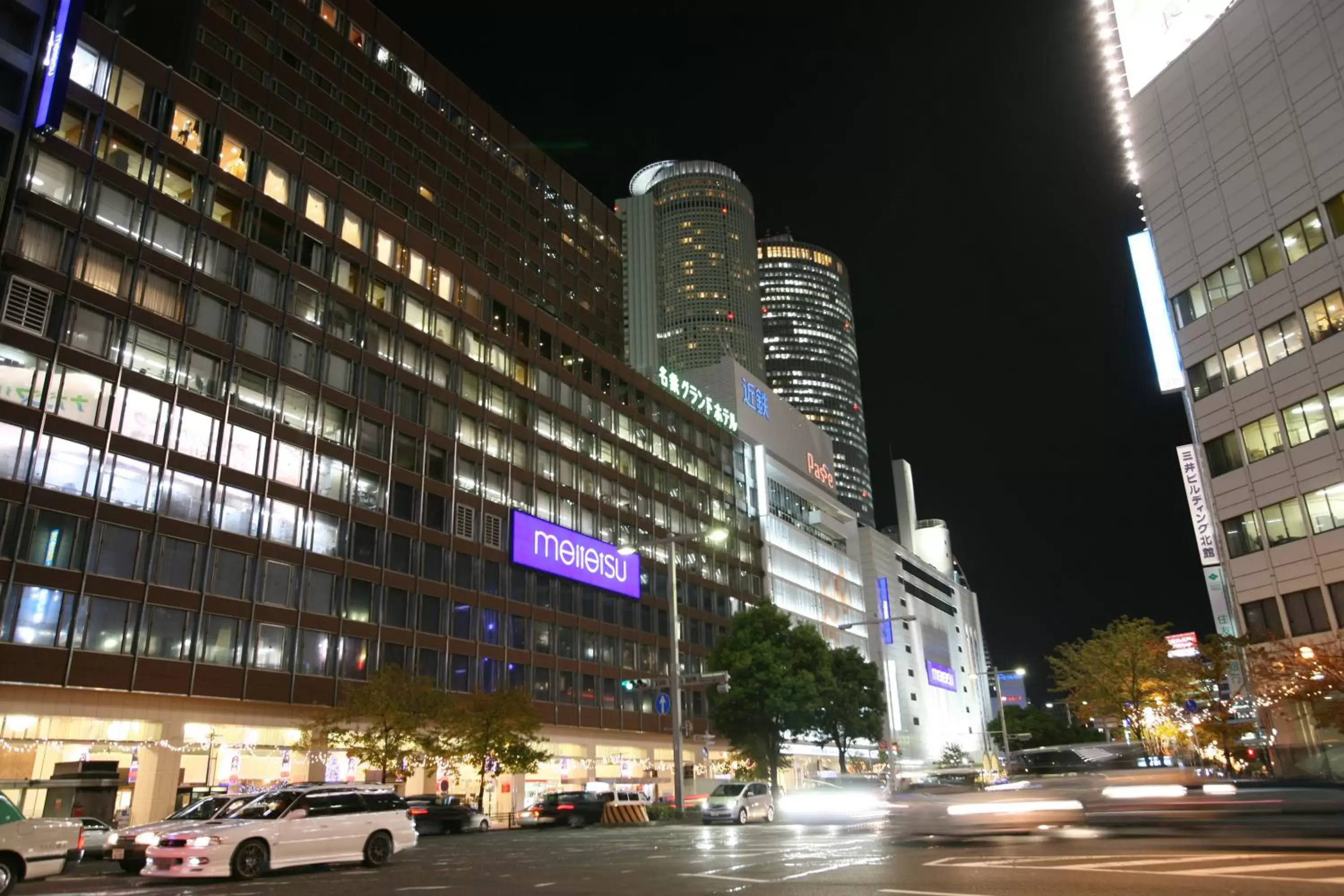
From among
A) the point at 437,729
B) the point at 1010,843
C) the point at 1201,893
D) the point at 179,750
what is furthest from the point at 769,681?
the point at 1201,893

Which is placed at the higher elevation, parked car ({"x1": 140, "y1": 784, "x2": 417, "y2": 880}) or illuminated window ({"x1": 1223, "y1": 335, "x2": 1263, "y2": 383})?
illuminated window ({"x1": 1223, "y1": 335, "x2": 1263, "y2": 383})

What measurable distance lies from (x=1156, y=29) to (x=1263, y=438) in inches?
976

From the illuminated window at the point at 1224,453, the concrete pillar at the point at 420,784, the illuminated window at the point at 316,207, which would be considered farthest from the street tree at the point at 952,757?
the illuminated window at the point at 316,207

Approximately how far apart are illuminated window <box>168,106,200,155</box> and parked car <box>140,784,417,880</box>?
37.6m

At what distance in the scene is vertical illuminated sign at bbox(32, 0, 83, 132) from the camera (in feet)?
112

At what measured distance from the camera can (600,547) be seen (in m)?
68.2

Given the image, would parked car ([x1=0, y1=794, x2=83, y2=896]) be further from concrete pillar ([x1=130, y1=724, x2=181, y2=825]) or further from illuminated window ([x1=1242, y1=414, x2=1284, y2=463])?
illuminated window ([x1=1242, y1=414, x2=1284, y2=463])

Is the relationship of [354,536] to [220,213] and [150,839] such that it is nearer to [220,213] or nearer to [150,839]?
[220,213]

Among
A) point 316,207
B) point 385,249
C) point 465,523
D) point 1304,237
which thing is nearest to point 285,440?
point 465,523

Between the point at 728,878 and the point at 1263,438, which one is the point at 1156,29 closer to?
the point at 1263,438

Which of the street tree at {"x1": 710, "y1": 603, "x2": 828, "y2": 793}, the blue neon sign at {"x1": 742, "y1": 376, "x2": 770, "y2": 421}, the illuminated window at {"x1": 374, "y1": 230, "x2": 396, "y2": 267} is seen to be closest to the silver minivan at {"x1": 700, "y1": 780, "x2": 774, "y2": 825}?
the street tree at {"x1": 710, "y1": 603, "x2": 828, "y2": 793}

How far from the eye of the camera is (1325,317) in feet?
131

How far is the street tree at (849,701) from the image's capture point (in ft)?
204

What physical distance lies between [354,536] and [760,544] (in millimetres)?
49684
